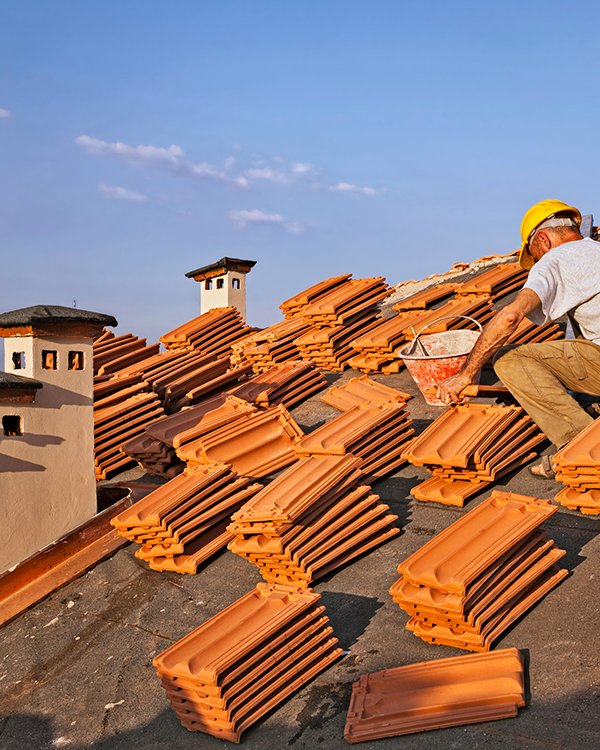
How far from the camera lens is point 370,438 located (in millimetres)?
6609

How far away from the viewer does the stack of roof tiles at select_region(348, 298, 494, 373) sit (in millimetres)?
9969

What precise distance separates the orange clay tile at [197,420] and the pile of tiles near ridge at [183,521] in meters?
1.52

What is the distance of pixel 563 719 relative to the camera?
312 centimetres

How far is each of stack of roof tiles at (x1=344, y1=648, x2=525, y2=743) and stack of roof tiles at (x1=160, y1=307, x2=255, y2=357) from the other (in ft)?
36.9

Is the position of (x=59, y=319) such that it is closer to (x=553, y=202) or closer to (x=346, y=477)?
(x=346, y=477)

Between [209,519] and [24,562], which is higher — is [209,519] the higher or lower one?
the higher one

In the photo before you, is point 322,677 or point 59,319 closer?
point 322,677

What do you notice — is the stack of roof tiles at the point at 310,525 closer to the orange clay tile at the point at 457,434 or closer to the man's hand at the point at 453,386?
the orange clay tile at the point at 457,434

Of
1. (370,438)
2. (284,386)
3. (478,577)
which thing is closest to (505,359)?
(370,438)

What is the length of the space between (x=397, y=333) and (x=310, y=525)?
18.2 ft

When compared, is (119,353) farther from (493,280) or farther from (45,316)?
(493,280)

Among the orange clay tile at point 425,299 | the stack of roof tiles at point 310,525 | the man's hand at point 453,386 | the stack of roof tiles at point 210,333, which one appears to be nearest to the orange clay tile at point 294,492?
the stack of roof tiles at point 310,525

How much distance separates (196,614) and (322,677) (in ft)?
4.86

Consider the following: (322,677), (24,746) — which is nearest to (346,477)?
(322,677)
